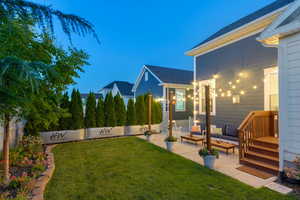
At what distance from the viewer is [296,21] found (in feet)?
10.6

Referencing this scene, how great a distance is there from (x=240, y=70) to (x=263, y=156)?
142 inches

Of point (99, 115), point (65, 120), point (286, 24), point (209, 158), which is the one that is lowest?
point (209, 158)

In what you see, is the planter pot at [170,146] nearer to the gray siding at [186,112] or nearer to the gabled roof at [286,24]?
the gabled roof at [286,24]

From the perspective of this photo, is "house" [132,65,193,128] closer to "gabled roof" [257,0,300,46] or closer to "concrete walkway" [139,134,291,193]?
"concrete walkway" [139,134,291,193]

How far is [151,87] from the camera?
43.9 feet

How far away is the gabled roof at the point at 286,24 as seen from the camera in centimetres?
330

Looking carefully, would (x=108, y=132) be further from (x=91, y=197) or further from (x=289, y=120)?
(x=289, y=120)

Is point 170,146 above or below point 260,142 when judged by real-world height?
below

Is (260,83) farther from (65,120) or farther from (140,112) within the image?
(65,120)

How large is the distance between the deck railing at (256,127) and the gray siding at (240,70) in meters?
0.62

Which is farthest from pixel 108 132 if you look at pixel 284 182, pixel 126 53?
pixel 126 53

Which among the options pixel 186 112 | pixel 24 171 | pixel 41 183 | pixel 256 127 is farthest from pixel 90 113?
pixel 186 112

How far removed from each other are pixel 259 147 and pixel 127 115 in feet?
21.8

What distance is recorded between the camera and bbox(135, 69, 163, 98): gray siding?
12.4 meters
